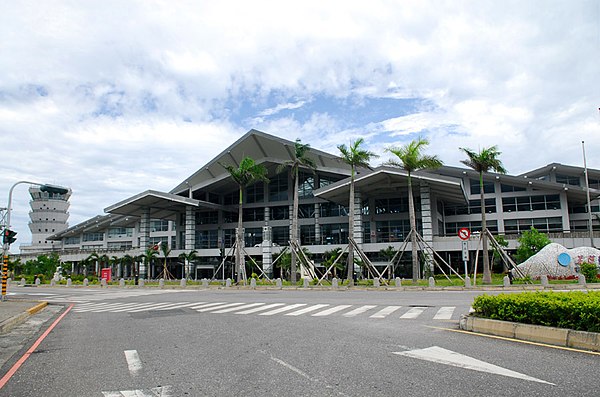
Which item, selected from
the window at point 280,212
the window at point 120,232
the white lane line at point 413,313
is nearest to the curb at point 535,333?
the white lane line at point 413,313

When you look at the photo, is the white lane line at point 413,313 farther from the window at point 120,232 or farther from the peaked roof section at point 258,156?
the window at point 120,232

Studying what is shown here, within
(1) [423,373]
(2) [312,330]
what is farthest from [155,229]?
(1) [423,373]

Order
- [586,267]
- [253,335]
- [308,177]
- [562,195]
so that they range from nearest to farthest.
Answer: [253,335] < [586,267] < [562,195] < [308,177]

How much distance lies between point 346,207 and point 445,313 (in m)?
44.8

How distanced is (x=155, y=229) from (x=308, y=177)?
1403 inches

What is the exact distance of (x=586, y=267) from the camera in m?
33.1

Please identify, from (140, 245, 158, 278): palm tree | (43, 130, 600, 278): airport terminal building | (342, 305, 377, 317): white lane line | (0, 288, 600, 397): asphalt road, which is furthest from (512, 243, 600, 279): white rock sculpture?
(140, 245, 158, 278): palm tree

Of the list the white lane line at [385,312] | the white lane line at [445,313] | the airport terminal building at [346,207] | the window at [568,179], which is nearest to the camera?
the white lane line at [445,313]

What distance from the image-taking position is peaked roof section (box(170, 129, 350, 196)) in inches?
2170

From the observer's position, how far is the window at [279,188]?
64.2 m

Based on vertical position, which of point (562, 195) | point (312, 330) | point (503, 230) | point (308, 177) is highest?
point (308, 177)

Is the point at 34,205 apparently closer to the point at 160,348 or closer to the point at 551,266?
the point at 551,266

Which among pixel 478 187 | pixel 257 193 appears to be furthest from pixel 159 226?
pixel 478 187

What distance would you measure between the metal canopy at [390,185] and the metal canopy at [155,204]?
17.7 m
